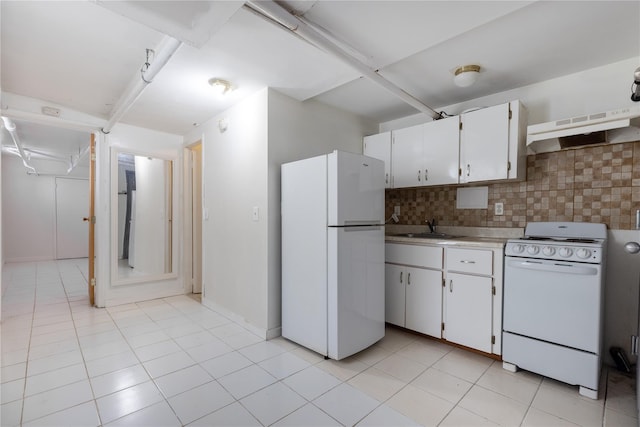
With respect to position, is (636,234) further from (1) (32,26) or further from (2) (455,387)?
(1) (32,26)

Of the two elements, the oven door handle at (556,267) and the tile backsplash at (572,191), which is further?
the tile backsplash at (572,191)

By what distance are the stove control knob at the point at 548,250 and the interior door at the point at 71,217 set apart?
30.3ft

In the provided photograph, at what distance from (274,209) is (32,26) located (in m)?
2.04

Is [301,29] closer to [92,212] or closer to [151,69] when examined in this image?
[151,69]

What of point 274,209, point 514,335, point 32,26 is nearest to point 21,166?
point 32,26

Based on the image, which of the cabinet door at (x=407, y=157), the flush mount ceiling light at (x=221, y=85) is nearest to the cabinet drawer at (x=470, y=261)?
the cabinet door at (x=407, y=157)

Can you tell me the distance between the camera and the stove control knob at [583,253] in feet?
5.93

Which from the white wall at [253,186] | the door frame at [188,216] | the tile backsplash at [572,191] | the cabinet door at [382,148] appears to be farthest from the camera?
the door frame at [188,216]

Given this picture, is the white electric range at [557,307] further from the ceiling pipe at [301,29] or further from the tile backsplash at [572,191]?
the ceiling pipe at [301,29]

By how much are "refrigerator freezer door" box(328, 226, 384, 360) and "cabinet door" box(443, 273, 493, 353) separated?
0.58 meters

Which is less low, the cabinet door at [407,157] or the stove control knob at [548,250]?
the cabinet door at [407,157]

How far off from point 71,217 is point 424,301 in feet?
28.4

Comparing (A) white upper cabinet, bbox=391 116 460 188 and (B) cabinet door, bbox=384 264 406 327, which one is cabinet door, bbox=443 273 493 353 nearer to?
(B) cabinet door, bbox=384 264 406 327

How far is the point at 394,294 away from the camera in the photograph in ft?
9.32
